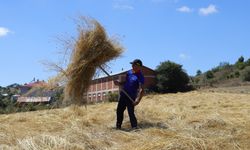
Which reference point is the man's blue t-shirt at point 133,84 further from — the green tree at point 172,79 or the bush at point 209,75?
the bush at point 209,75

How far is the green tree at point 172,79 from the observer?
4619 cm

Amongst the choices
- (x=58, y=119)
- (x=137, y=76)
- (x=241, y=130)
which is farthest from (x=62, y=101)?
(x=241, y=130)

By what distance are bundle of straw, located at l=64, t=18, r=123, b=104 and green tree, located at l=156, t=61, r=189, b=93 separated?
3596 centimetres

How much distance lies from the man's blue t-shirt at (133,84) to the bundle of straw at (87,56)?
94cm

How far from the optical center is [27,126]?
894 centimetres

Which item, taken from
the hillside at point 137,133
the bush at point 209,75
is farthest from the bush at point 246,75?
the hillside at point 137,133

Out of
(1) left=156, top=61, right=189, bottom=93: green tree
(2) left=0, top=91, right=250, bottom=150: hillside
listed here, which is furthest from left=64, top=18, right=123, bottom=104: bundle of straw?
(1) left=156, top=61, right=189, bottom=93: green tree

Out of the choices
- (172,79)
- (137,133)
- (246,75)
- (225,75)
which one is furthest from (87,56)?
(225,75)

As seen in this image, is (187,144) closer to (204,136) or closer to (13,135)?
(204,136)

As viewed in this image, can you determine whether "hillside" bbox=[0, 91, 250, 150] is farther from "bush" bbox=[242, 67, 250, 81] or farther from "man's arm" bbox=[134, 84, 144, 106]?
"bush" bbox=[242, 67, 250, 81]

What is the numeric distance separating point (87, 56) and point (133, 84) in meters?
1.22

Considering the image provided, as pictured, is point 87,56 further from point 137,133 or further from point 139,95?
point 137,133

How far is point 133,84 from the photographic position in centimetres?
900

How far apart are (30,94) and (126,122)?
Result: 3015 millimetres
